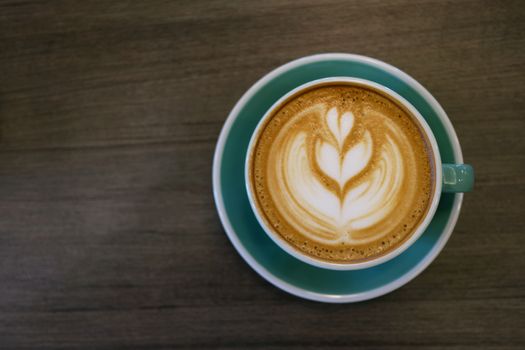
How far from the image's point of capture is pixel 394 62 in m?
0.90

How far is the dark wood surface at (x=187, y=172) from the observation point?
2.88ft

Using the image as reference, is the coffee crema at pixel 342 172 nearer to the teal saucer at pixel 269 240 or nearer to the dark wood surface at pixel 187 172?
the teal saucer at pixel 269 240

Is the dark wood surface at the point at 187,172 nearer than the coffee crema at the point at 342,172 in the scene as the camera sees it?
No

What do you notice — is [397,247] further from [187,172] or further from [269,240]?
[187,172]

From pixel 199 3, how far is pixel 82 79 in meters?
0.30

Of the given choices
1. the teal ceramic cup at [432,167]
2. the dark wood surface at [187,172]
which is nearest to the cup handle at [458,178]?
the teal ceramic cup at [432,167]

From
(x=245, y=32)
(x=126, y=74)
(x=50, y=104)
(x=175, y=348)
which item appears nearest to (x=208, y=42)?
(x=245, y=32)

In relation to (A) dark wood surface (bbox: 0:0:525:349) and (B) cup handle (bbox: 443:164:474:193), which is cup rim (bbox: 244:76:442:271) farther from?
(A) dark wood surface (bbox: 0:0:525:349)

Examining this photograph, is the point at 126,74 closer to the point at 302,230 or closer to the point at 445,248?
the point at 302,230

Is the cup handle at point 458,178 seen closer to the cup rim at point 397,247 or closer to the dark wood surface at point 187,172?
the cup rim at point 397,247

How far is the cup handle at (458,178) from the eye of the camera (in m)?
0.74

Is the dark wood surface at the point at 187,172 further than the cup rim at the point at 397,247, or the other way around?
→ the dark wood surface at the point at 187,172

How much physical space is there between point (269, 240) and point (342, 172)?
0.64 ft

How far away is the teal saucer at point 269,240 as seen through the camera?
0.80 meters
